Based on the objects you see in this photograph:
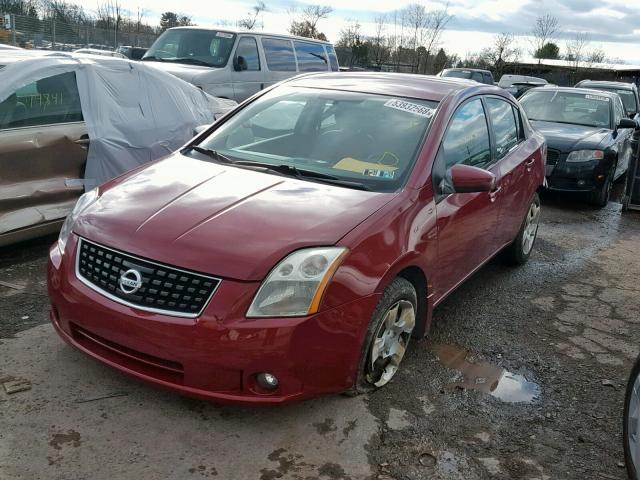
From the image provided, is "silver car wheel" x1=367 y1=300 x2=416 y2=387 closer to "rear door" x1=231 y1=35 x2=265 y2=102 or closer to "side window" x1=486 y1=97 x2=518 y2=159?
"side window" x1=486 y1=97 x2=518 y2=159

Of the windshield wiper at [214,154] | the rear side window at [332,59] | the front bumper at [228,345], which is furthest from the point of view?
the rear side window at [332,59]

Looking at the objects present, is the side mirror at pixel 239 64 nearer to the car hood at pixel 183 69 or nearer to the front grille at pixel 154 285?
the car hood at pixel 183 69

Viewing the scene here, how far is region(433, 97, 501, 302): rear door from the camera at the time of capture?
3.62 m

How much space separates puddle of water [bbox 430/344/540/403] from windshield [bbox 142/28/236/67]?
708cm

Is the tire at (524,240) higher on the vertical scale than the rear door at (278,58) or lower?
lower

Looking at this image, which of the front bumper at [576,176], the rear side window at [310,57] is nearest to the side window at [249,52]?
the rear side window at [310,57]

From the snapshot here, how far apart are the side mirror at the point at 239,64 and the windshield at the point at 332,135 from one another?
18.4ft

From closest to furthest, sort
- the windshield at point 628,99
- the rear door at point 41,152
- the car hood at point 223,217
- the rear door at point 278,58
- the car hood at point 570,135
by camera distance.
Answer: the car hood at point 223,217 < the rear door at point 41,152 < the car hood at point 570,135 < the rear door at point 278,58 < the windshield at point 628,99

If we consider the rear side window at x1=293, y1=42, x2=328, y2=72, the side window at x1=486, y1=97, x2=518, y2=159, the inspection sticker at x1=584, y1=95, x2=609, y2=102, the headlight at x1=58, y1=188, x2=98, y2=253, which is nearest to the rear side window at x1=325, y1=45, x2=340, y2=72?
the rear side window at x1=293, y1=42, x2=328, y2=72

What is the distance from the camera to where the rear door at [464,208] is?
3.62 meters

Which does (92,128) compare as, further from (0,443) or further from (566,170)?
(566,170)

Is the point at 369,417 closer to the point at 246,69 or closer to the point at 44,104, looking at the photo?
the point at 44,104

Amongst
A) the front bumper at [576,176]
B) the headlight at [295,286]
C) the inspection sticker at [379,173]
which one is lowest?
the front bumper at [576,176]

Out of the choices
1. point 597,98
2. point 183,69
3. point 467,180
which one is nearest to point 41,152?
point 467,180
